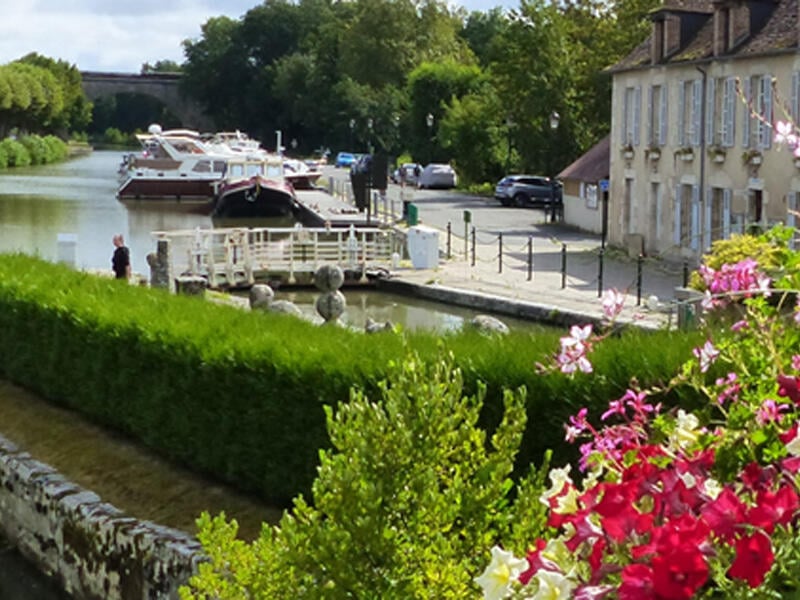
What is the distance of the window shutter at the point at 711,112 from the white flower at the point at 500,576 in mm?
26846

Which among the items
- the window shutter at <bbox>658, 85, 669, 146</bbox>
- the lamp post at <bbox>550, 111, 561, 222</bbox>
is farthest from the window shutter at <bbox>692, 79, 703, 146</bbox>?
the lamp post at <bbox>550, 111, 561, 222</bbox>

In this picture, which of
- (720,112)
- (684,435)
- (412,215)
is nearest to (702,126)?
(720,112)

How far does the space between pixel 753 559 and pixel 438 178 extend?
62.3m

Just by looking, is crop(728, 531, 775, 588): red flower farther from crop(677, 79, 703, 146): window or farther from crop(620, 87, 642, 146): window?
crop(620, 87, 642, 146): window

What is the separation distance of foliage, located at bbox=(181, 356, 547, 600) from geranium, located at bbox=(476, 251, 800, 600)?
641mm

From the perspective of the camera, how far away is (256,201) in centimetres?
5841

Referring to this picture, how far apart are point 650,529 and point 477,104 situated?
5903 centimetres

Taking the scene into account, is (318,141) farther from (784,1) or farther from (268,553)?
(268,553)

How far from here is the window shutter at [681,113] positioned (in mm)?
31203

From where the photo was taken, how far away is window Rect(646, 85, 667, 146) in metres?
32.3

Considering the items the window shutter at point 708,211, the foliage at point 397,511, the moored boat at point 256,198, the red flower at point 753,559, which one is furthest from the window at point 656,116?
the red flower at point 753,559

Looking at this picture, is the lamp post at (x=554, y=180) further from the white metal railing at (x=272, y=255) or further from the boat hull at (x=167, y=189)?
the boat hull at (x=167, y=189)

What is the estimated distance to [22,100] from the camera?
110 meters

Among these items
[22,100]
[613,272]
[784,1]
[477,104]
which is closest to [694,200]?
[613,272]
